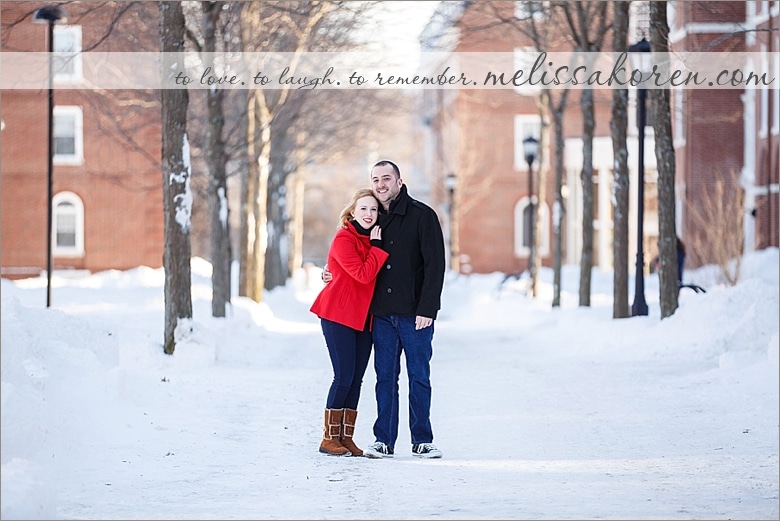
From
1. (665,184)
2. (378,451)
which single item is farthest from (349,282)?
(665,184)

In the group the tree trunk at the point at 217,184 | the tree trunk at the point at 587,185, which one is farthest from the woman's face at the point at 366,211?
the tree trunk at the point at 587,185

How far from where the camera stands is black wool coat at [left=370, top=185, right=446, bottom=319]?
28.3ft

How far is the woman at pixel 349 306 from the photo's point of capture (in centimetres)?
862

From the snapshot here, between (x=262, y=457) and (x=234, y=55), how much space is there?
17.1m

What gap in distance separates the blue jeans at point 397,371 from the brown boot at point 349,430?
160mm

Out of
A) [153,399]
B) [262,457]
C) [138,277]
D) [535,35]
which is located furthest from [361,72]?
[262,457]

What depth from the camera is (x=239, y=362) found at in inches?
647

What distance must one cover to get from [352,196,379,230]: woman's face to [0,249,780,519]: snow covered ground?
155 cm

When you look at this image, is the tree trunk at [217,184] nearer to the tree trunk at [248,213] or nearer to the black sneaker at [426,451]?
the tree trunk at [248,213]

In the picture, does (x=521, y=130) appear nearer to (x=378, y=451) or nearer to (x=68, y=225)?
(x=68, y=225)

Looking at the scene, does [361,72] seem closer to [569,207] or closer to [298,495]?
[569,207]

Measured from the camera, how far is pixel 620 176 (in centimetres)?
2100

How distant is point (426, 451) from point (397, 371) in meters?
0.56

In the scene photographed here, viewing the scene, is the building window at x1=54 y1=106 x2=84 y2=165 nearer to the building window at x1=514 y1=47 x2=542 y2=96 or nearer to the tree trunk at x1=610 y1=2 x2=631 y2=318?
the building window at x1=514 y1=47 x2=542 y2=96
